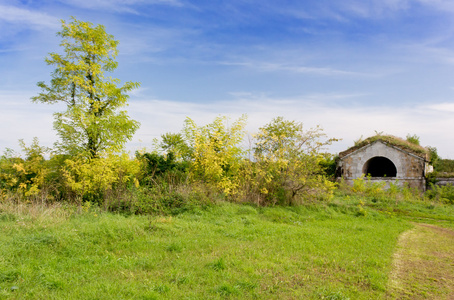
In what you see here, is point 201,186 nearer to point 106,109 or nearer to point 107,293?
point 106,109

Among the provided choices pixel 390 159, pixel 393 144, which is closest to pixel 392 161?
pixel 390 159

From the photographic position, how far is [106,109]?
14289 millimetres

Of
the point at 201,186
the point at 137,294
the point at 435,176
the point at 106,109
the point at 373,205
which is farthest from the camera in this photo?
the point at 435,176

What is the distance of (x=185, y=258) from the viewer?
677 centimetres

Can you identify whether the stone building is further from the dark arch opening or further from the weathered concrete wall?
the dark arch opening

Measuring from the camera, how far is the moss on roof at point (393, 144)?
2527cm

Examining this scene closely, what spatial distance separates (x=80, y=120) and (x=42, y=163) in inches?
87.6

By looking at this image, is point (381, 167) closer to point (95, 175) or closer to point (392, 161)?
point (392, 161)

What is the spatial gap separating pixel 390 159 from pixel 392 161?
0.73 feet

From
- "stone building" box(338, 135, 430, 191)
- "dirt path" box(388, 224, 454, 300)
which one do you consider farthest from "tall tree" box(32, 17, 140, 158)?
"stone building" box(338, 135, 430, 191)

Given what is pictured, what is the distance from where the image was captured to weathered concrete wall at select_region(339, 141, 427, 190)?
25094mm

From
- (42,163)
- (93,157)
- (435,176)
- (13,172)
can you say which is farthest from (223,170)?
(435,176)

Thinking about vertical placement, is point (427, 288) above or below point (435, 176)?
below

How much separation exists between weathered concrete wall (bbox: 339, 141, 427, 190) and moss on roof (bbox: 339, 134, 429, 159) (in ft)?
0.75
